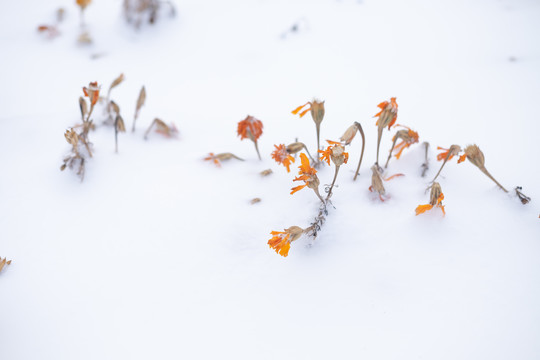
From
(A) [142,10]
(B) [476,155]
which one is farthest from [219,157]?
(A) [142,10]

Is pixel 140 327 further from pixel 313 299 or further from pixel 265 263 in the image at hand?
pixel 313 299

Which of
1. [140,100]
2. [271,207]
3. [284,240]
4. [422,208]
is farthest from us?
[140,100]

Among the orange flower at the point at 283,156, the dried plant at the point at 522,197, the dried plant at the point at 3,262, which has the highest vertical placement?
the orange flower at the point at 283,156

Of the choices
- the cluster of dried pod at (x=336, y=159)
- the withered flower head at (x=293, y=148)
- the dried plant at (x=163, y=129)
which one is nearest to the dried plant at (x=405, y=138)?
the cluster of dried pod at (x=336, y=159)

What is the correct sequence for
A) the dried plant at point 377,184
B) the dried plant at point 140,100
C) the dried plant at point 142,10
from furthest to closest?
the dried plant at point 142,10
the dried plant at point 140,100
the dried plant at point 377,184

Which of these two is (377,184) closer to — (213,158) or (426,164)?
(426,164)

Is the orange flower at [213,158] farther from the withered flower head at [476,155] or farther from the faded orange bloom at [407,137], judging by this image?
the withered flower head at [476,155]

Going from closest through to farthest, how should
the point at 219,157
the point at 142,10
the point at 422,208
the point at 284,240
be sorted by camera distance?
the point at 284,240, the point at 422,208, the point at 219,157, the point at 142,10
